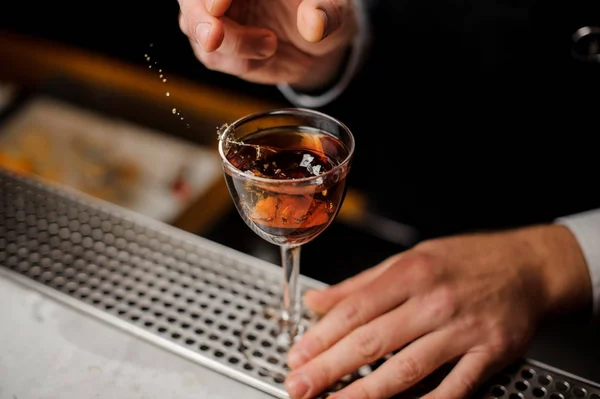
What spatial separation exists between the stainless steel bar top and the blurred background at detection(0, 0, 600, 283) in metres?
0.93

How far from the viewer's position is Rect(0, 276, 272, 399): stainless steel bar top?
102 centimetres

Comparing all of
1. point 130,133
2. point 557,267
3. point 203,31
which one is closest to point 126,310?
point 203,31

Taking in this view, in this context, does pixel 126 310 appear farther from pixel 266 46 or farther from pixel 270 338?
pixel 266 46

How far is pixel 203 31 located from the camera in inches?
34.9

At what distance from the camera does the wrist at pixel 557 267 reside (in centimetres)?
127

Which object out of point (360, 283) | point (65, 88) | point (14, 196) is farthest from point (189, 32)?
point (65, 88)

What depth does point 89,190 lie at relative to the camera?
231 cm

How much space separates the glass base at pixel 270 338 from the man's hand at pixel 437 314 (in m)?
0.03

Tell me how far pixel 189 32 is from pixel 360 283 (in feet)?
1.92

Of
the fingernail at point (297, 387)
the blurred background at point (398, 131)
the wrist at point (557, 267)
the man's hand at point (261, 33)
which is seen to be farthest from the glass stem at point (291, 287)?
the blurred background at point (398, 131)

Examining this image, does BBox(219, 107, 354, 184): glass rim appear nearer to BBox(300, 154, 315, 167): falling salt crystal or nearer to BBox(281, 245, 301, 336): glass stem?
BBox(300, 154, 315, 167): falling salt crystal

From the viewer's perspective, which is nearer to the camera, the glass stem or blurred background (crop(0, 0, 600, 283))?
the glass stem

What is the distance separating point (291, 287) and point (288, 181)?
0.32m

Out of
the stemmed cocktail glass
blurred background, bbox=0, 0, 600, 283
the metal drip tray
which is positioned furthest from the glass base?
blurred background, bbox=0, 0, 600, 283
